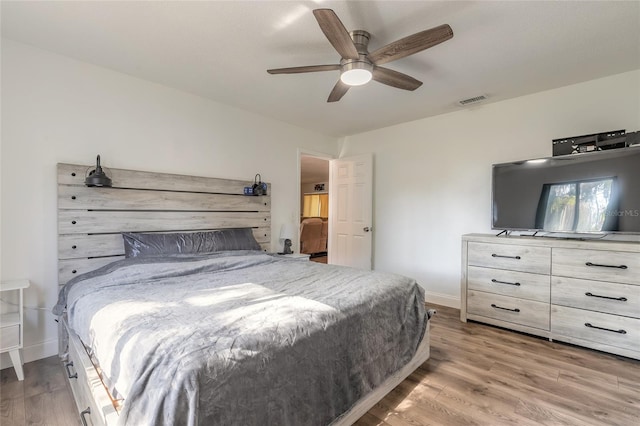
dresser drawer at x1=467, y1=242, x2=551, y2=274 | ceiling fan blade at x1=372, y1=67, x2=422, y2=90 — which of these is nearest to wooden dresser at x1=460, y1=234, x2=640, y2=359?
dresser drawer at x1=467, y1=242, x2=551, y2=274

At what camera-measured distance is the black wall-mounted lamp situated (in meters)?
2.39

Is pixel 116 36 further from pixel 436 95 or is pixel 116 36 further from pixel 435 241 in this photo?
pixel 435 241

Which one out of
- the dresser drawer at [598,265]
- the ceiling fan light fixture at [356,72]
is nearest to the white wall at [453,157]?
the dresser drawer at [598,265]

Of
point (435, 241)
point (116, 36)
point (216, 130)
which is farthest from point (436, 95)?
point (116, 36)

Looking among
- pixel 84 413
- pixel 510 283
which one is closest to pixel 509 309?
pixel 510 283

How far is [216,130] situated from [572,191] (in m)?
3.70

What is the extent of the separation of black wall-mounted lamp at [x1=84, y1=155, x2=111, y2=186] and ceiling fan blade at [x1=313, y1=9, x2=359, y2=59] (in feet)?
6.90

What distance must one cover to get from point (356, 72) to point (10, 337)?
9.86ft

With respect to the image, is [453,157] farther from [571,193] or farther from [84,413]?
A: [84,413]

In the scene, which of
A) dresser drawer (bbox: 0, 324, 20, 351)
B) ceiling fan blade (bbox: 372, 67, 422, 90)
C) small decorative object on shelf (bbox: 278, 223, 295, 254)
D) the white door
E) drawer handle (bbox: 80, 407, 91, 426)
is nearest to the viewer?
drawer handle (bbox: 80, 407, 91, 426)

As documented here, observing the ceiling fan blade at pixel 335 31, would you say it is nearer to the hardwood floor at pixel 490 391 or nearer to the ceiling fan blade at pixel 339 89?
the ceiling fan blade at pixel 339 89

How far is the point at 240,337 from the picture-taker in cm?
115

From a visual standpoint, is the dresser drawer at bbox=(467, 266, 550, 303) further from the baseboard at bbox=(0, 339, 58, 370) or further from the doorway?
the baseboard at bbox=(0, 339, 58, 370)

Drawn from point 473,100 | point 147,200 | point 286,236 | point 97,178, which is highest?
point 473,100
